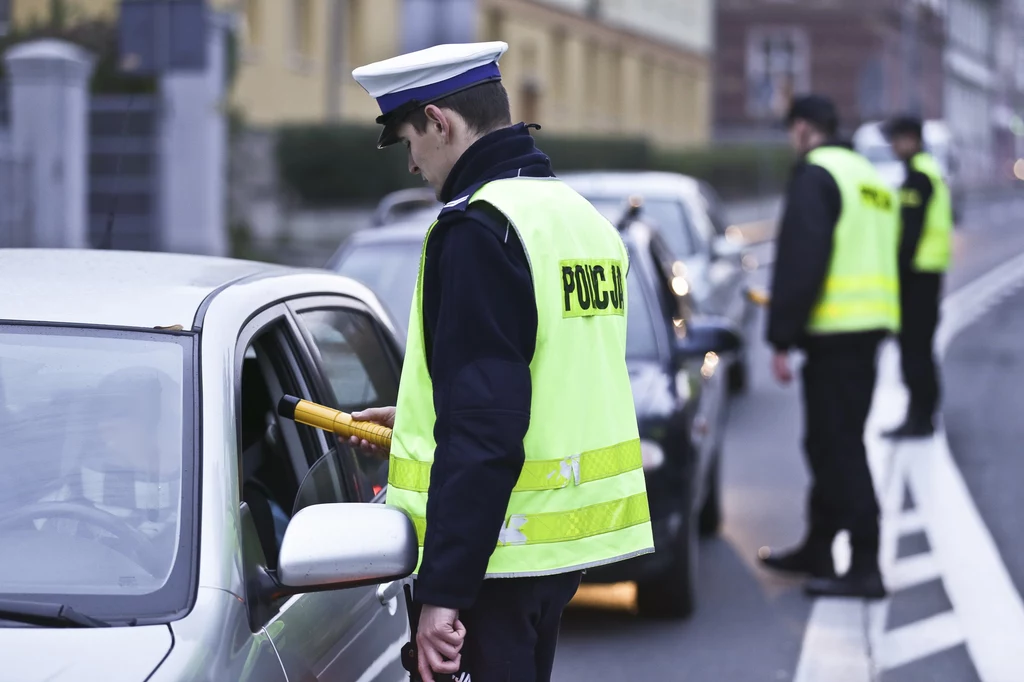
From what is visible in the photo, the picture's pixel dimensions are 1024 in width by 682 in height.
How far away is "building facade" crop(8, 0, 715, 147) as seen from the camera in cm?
2593

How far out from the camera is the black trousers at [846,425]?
6.86m

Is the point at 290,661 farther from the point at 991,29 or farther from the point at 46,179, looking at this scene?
the point at 991,29

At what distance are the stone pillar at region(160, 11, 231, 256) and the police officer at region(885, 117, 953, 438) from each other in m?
8.98

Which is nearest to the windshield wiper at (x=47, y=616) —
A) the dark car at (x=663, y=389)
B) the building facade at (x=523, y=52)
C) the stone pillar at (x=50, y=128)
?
the dark car at (x=663, y=389)

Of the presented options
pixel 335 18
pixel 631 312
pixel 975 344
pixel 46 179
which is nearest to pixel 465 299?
pixel 631 312

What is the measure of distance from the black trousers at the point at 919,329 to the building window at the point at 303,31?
21204mm

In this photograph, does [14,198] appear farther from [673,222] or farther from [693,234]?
[693,234]

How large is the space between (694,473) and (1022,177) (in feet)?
284

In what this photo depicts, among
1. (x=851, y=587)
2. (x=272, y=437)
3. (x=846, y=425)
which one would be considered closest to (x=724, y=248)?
(x=846, y=425)

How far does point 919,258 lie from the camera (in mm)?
10648

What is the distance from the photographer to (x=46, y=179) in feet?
49.9

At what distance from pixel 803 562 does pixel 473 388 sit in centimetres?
476

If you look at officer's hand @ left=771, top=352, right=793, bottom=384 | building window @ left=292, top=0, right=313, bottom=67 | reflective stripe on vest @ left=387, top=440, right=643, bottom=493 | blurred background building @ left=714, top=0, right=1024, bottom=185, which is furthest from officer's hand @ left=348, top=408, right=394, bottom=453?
blurred background building @ left=714, top=0, right=1024, bottom=185

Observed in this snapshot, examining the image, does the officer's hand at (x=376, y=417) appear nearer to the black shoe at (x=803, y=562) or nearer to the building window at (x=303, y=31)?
the black shoe at (x=803, y=562)
